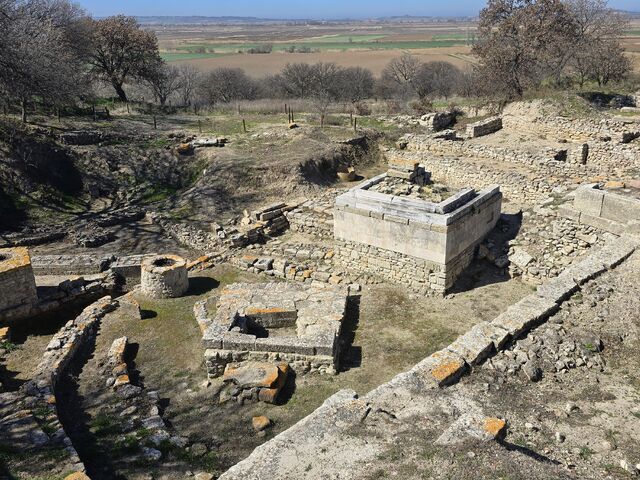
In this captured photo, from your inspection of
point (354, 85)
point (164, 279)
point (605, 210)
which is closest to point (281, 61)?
point (354, 85)

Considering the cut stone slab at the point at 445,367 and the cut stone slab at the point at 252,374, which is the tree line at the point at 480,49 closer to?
the cut stone slab at the point at 252,374

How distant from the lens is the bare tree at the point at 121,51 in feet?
90.5

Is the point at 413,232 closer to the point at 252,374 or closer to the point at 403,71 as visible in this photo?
the point at 252,374

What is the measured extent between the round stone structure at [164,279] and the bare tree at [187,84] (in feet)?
85.9

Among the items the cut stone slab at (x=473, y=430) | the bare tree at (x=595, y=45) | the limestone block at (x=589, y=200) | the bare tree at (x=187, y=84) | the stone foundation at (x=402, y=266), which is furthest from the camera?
the bare tree at (x=187, y=84)

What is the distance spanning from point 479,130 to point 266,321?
14.6 m

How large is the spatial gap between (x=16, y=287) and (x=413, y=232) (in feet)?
26.4

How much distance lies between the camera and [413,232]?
1024 cm

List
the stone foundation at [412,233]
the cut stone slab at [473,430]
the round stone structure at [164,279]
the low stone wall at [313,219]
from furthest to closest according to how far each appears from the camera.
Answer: the low stone wall at [313,219] < the round stone structure at [164,279] < the stone foundation at [412,233] < the cut stone slab at [473,430]

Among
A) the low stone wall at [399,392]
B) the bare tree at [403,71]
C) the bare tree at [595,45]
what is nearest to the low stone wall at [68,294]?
the low stone wall at [399,392]

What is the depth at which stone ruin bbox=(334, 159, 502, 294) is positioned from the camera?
10.1 meters

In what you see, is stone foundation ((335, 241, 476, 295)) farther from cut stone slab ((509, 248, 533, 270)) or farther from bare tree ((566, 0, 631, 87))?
bare tree ((566, 0, 631, 87))

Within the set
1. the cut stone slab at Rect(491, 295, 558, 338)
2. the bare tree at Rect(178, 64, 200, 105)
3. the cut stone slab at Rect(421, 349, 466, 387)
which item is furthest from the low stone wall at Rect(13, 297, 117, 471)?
the bare tree at Rect(178, 64, 200, 105)

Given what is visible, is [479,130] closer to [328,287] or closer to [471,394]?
[328,287]
